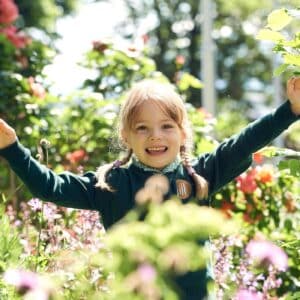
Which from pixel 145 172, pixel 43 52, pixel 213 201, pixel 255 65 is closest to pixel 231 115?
pixel 255 65

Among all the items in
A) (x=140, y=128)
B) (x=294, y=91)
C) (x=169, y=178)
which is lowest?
(x=169, y=178)

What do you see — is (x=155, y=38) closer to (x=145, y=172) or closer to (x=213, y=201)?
(x=213, y=201)

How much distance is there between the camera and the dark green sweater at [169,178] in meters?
2.30

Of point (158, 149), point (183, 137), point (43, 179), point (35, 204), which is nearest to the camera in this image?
point (43, 179)

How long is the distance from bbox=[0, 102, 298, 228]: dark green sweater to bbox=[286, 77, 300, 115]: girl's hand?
0.03 m

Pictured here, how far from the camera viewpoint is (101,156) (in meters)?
4.47

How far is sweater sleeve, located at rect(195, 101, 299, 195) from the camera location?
7.85ft

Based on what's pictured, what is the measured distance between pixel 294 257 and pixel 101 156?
4.24ft

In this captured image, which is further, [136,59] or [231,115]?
[231,115]

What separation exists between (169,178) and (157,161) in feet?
0.20

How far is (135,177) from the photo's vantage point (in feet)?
8.14

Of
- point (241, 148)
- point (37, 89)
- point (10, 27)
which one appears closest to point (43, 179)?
point (241, 148)

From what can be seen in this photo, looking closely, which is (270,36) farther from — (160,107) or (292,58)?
(160,107)

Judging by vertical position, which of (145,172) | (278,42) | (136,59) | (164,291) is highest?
(164,291)
